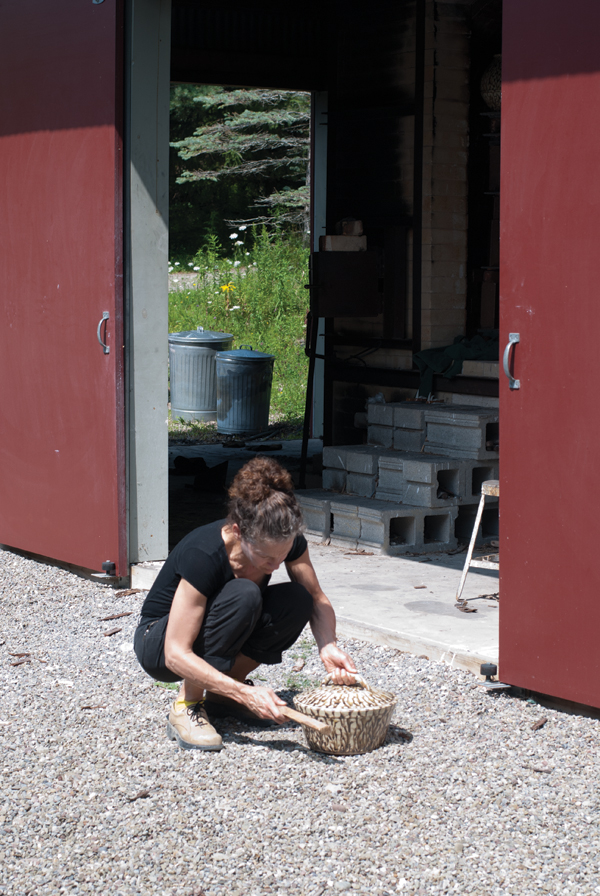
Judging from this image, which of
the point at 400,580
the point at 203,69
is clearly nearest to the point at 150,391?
the point at 400,580

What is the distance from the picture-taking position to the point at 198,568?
11.7 ft

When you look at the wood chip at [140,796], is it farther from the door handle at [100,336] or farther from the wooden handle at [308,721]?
the door handle at [100,336]

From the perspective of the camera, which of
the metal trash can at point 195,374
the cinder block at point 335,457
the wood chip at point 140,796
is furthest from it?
the metal trash can at point 195,374

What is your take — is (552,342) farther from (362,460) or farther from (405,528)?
(362,460)

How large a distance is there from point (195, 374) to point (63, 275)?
7114mm

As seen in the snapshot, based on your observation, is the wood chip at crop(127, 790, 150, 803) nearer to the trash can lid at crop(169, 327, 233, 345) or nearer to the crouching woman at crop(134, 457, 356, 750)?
the crouching woman at crop(134, 457, 356, 750)

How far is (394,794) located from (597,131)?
2.34 meters

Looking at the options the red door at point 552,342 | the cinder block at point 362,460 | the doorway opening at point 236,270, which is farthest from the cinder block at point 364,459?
the red door at point 552,342

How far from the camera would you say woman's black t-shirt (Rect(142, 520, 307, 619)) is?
3.56m

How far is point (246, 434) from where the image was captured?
12.3 meters

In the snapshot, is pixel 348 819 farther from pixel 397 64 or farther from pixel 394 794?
pixel 397 64

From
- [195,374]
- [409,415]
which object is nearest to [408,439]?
[409,415]

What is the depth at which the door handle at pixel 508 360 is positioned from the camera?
3943 mm

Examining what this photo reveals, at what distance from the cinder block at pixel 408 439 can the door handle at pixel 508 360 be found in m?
3.25
